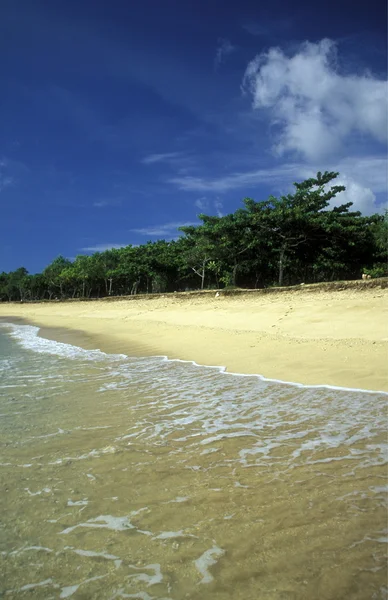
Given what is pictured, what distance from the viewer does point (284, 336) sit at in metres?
11.1

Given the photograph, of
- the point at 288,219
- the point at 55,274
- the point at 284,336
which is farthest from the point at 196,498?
the point at 55,274

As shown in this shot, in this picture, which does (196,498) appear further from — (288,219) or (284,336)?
(288,219)

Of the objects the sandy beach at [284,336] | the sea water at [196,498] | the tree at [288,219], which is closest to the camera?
the sea water at [196,498]

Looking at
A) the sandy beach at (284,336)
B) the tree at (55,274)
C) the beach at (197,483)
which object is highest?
the tree at (55,274)

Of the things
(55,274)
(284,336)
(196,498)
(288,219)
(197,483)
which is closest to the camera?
(196,498)

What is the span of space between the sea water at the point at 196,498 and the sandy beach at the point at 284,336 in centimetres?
168

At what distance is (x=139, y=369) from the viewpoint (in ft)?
28.0

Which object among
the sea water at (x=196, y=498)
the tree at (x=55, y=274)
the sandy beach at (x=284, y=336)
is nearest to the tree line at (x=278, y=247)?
the sandy beach at (x=284, y=336)

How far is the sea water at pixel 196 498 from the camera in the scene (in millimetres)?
2062

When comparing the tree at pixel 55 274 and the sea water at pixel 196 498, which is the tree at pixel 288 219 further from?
the tree at pixel 55 274

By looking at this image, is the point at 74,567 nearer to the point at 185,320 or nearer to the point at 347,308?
the point at 347,308

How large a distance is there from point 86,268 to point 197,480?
179ft

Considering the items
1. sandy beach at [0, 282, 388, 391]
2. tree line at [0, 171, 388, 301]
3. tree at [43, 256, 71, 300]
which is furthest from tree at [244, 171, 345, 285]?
tree at [43, 256, 71, 300]

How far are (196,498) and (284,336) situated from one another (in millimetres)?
8658
